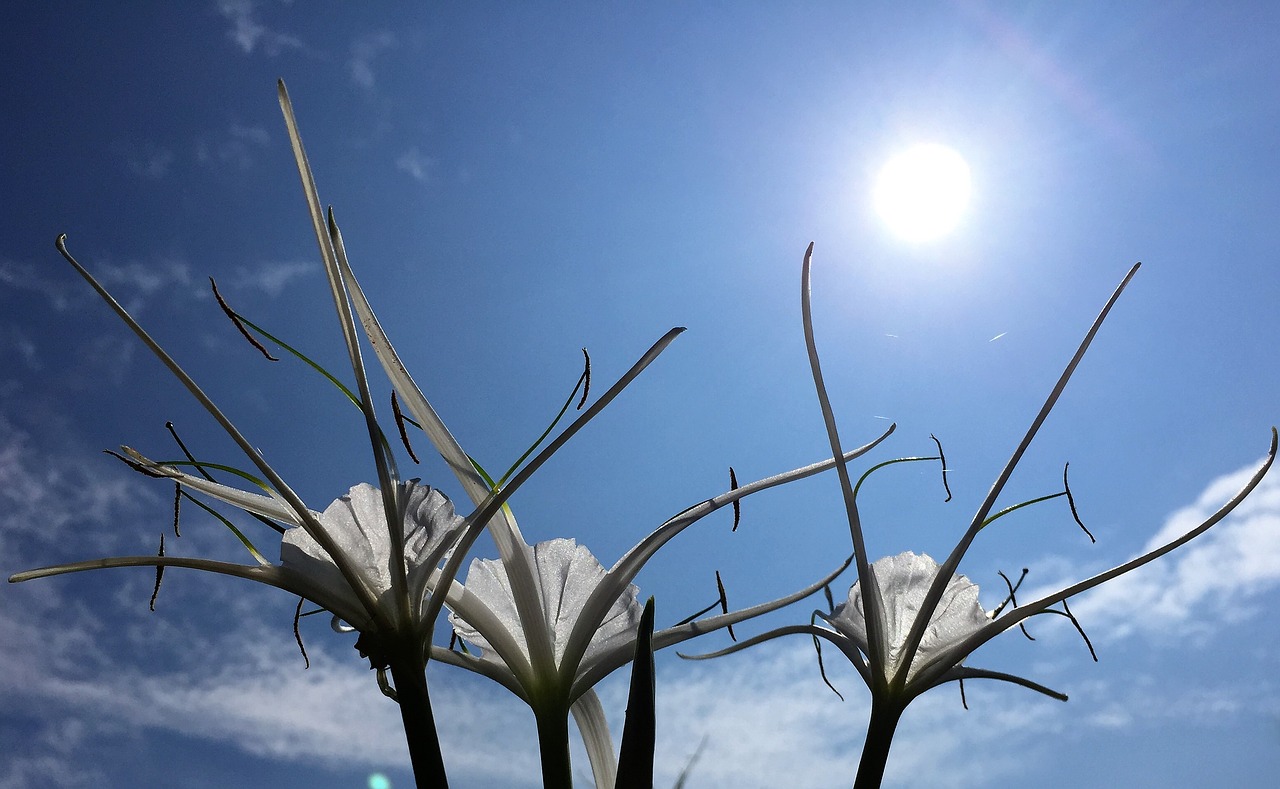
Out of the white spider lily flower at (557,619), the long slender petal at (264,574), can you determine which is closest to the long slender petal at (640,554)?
the white spider lily flower at (557,619)

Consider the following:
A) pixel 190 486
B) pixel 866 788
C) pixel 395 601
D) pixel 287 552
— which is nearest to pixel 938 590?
pixel 866 788

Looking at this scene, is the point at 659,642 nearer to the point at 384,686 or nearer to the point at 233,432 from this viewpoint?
the point at 384,686

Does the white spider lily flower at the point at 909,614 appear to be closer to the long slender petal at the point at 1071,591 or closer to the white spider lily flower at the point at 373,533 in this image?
the long slender petal at the point at 1071,591

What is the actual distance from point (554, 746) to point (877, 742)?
1.37 feet

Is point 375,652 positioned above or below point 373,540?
below

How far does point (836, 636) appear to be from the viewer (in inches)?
49.5

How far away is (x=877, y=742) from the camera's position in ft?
3.68

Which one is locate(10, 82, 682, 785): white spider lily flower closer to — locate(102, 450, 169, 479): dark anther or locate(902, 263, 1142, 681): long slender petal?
locate(102, 450, 169, 479): dark anther

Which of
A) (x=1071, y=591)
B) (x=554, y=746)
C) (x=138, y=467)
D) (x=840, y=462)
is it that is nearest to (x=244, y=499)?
(x=138, y=467)

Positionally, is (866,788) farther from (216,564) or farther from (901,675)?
(216,564)

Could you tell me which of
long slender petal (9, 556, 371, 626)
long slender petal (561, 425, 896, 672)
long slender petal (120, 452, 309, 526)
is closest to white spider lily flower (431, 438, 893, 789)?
long slender petal (561, 425, 896, 672)

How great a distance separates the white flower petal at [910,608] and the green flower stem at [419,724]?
1.96ft

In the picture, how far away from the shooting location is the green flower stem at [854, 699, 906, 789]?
3.59 ft

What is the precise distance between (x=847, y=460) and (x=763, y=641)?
344 millimetres
